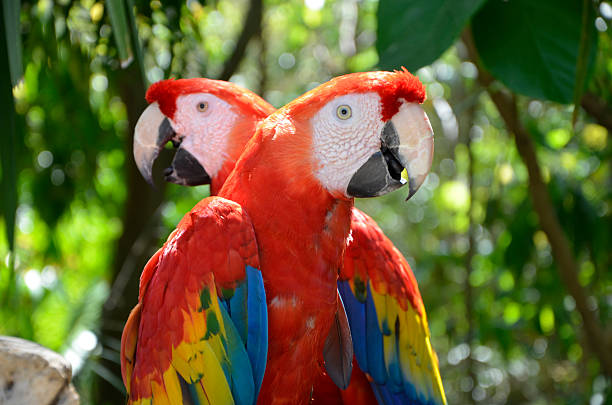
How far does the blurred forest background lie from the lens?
883 millimetres

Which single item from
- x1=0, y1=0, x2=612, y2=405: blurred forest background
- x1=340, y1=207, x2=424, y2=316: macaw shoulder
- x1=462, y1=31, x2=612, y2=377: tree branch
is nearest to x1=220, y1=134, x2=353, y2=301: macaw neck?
x1=340, y1=207, x2=424, y2=316: macaw shoulder

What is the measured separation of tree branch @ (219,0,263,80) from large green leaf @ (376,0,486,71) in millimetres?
1054

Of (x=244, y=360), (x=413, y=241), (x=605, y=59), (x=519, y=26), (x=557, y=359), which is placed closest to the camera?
(x=244, y=360)

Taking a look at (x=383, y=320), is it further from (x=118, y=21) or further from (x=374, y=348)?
(x=118, y=21)

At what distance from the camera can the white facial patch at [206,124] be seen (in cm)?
82

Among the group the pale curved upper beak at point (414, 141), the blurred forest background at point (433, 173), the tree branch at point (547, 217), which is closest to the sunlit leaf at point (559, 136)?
the blurred forest background at point (433, 173)

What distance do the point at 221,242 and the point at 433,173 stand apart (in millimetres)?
2202

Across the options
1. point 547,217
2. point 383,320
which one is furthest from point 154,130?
point 547,217

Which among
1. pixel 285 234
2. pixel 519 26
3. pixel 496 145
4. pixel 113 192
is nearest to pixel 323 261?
pixel 285 234

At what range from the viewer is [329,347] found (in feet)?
2.47

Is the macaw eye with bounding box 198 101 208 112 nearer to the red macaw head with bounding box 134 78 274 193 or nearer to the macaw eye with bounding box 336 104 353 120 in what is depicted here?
the red macaw head with bounding box 134 78 274 193

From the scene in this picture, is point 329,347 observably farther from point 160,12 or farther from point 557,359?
point 557,359

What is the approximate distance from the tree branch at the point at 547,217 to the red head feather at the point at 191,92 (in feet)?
2.05

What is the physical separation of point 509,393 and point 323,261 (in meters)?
2.51
